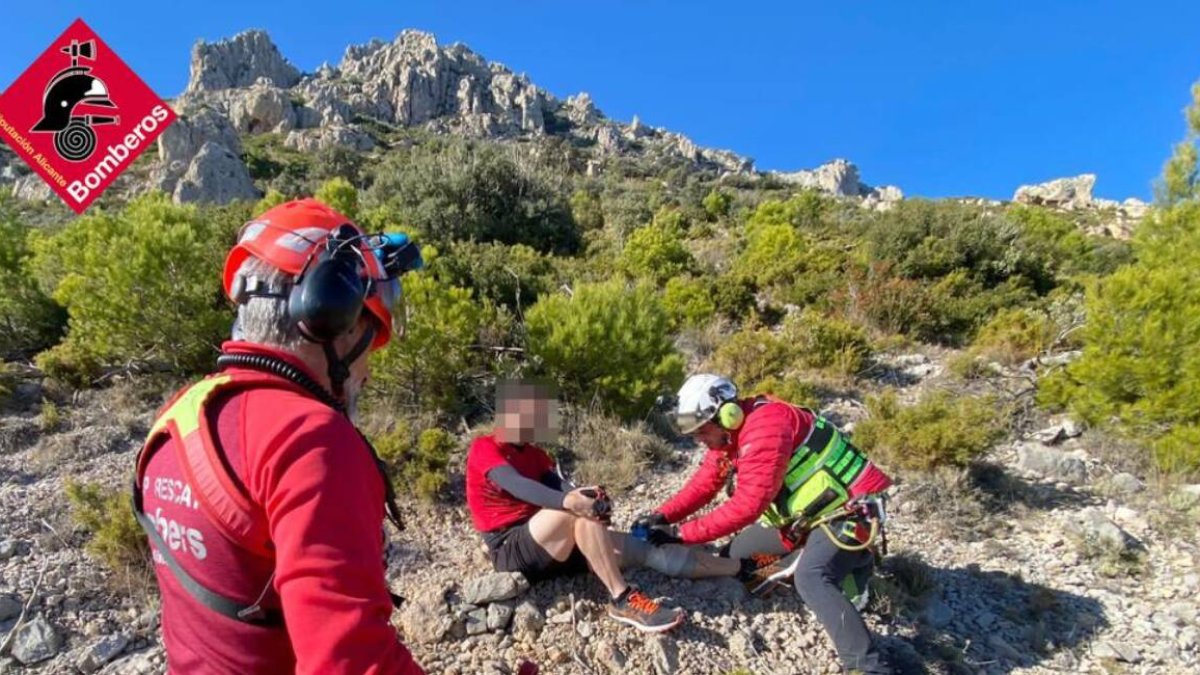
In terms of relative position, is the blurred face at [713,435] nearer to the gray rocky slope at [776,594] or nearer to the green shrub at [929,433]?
the gray rocky slope at [776,594]

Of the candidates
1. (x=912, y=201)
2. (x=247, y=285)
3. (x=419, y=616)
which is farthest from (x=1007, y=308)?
(x=247, y=285)

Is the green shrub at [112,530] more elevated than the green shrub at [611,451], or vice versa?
the green shrub at [611,451]

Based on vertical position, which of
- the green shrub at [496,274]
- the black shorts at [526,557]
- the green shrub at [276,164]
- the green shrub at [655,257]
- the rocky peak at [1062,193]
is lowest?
the black shorts at [526,557]

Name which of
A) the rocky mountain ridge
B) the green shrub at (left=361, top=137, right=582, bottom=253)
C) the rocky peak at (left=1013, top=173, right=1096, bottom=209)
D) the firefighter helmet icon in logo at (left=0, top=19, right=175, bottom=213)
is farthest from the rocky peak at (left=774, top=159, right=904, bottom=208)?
the firefighter helmet icon in logo at (left=0, top=19, right=175, bottom=213)

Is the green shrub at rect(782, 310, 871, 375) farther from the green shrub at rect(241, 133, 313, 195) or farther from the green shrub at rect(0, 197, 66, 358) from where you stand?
the green shrub at rect(241, 133, 313, 195)

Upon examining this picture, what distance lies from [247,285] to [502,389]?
229 cm

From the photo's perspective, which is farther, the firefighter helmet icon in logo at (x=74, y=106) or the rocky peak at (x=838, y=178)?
the rocky peak at (x=838, y=178)

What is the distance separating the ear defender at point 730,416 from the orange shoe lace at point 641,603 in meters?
0.94

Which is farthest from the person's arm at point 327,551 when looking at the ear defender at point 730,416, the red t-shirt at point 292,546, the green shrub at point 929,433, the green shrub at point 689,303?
the green shrub at point 689,303

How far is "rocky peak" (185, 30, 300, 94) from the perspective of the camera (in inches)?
2240

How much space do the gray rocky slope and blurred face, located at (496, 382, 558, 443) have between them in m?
0.73

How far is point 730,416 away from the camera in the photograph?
3.26 metres

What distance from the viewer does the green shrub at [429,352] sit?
5184 mm

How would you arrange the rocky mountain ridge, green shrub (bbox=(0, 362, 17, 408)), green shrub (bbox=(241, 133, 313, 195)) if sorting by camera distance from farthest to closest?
the rocky mountain ridge → green shrub (bbox=(241, 133, 313, 195)) → green shrub (bbox=(0, 362, 17, 408))
